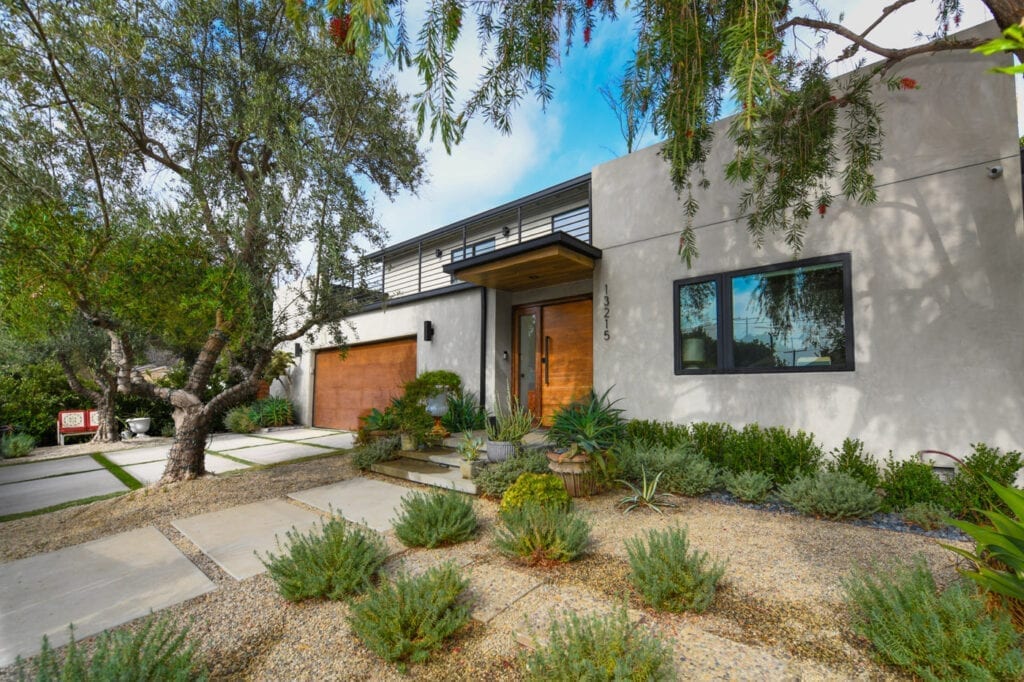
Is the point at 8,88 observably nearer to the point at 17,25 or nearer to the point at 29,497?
the point at 17,25

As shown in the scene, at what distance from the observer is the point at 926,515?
11.4 ft

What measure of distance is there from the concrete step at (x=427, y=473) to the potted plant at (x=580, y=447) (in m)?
0.94

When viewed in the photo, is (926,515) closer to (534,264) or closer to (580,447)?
(580,447)

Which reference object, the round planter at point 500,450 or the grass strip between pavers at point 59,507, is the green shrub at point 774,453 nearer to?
the round planter at point 500,450

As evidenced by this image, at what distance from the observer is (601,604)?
2320 mm

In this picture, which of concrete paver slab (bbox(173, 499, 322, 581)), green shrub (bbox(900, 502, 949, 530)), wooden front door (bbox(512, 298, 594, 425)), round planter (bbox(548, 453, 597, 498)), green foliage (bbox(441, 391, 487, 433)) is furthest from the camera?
green foliage (bbox(441, 391, 487, 433))

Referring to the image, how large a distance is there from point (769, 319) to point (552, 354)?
340cm

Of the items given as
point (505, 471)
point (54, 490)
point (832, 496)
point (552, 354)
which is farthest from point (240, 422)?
point (832, 496)

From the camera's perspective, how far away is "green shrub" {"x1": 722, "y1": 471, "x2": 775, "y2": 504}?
4109 millimetres

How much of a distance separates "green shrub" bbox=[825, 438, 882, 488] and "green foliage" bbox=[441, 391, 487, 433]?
4.62 metres

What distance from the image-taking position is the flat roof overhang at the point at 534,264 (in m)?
5.73

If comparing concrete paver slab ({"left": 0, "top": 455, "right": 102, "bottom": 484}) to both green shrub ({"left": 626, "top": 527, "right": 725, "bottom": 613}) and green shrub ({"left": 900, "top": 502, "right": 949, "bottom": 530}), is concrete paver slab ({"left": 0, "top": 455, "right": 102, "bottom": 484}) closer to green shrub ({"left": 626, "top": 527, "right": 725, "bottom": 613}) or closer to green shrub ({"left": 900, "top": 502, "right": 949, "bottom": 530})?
green shrub ({"left": 626, "top": 527, "right": 725, "bottom": 613})

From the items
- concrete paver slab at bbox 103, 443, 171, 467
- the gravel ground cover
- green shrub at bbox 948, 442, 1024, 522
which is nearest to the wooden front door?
the gravel ground cover

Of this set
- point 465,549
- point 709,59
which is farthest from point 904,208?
point 465,549
